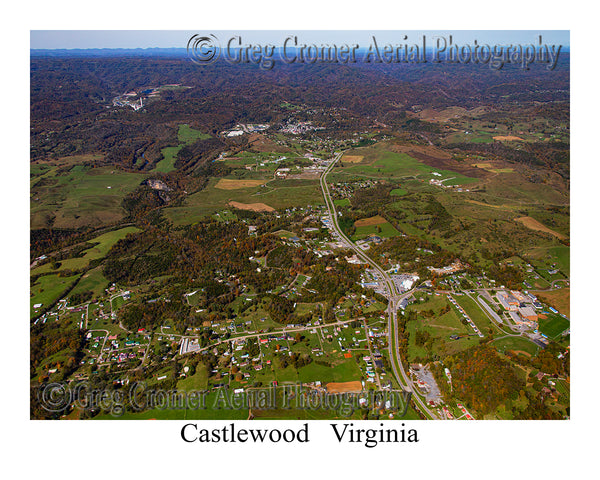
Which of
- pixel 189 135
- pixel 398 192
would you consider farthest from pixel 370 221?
pixel 189 135

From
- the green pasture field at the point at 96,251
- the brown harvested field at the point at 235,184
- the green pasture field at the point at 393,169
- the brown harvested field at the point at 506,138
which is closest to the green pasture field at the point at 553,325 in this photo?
the green pasture field at the point at 393,169

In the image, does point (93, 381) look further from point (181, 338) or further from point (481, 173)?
point (481, 173)

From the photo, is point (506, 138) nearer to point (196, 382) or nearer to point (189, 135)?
point (189, 135)

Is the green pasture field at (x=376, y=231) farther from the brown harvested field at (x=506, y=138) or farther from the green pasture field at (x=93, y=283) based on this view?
the brown harvested field at (x=506, y=138)

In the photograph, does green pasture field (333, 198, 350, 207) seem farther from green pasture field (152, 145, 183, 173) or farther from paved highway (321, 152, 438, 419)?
green pasture field (152, 145, 183, 173)

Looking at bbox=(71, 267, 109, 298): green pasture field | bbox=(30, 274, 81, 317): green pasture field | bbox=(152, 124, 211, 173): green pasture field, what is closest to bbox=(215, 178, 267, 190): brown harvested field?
bbox=(152, 124, 211, 173): green pasture field

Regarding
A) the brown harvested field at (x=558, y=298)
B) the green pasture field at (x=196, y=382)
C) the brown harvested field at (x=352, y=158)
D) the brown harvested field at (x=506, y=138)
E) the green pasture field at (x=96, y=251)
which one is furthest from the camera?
the brown harvested field at (x=506, y=138)
